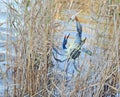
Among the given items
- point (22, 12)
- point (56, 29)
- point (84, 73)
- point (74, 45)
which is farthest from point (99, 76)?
point (22, 12)

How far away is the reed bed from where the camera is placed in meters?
2.59

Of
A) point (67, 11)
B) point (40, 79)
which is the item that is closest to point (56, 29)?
point (67, 11)

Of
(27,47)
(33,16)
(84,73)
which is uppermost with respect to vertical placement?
(33,16)

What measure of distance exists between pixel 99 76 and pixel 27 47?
0.53 meters

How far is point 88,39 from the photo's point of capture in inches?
107

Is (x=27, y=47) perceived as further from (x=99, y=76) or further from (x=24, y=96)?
(x=99, y=76)

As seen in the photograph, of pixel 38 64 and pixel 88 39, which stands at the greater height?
pixel 88 39

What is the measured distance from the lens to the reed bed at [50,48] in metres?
2.59

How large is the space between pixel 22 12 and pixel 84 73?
0.59 metres

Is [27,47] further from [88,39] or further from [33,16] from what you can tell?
[88,39]

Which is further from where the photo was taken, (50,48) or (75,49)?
(50,48)

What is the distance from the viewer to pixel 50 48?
2748 millimetres

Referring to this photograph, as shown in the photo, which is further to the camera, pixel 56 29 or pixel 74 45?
pixel 56 29

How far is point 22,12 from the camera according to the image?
2600 mm
